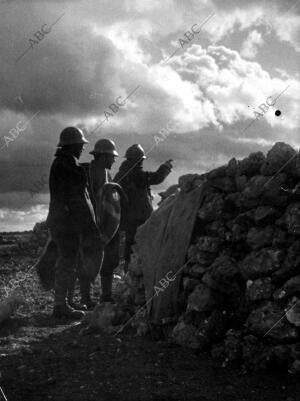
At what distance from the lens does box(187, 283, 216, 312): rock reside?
5.54 m

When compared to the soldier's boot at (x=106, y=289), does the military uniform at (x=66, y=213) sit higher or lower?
higher

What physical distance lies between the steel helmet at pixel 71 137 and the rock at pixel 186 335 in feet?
10.7

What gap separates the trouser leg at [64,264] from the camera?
25.3 ft

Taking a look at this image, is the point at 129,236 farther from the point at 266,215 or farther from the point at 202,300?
the point at 266,215

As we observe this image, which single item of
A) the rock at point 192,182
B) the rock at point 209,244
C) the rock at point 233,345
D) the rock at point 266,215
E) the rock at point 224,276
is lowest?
the rock at point 233,345

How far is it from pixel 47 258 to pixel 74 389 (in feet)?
13.5

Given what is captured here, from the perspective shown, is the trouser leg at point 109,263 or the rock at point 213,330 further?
the trouser leg at point 109,263

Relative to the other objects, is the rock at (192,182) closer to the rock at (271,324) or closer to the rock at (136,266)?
the rock at (136,266)

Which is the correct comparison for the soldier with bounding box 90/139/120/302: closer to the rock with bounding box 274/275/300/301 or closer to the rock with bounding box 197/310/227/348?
the rock with bounding box 197/310/227/348

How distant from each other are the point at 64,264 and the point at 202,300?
9.32 ft

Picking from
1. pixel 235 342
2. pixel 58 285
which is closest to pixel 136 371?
pixel 235 342

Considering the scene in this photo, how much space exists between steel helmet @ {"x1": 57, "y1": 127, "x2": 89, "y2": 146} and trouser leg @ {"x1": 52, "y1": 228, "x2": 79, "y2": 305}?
1317 mm

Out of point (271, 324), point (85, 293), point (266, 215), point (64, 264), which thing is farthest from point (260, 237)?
point (85, 293)

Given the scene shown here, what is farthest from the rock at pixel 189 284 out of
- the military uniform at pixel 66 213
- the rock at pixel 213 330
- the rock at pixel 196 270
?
the military uniform at pixel 66 213
